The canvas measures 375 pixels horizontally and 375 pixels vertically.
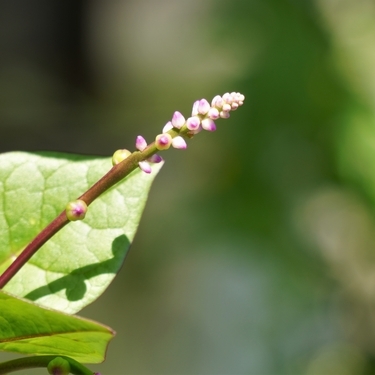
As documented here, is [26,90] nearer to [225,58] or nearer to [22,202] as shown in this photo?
[225,58]

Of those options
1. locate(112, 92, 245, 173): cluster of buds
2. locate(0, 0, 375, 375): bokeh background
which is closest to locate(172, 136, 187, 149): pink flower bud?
locate(112, 92, 245, 173): cluster of buds

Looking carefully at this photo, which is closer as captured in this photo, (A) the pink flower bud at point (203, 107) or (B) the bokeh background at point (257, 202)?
(A) the pink flower bud at point (203, 107)

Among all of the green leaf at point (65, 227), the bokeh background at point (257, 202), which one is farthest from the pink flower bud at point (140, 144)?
the bokeh background at point (257, 202)

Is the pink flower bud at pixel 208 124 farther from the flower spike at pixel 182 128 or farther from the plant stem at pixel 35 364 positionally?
the plant stem at pixel 35 364

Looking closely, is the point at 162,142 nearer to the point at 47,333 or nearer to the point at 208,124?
the point at 208,124

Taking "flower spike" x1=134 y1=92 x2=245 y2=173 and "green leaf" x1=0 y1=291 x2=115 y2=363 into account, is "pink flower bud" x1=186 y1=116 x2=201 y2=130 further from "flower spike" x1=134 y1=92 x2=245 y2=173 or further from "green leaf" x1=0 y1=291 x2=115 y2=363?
"green leaf" x1=0 y1=291 x2=115 y2=363

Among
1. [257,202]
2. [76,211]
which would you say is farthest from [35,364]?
[257,202]
